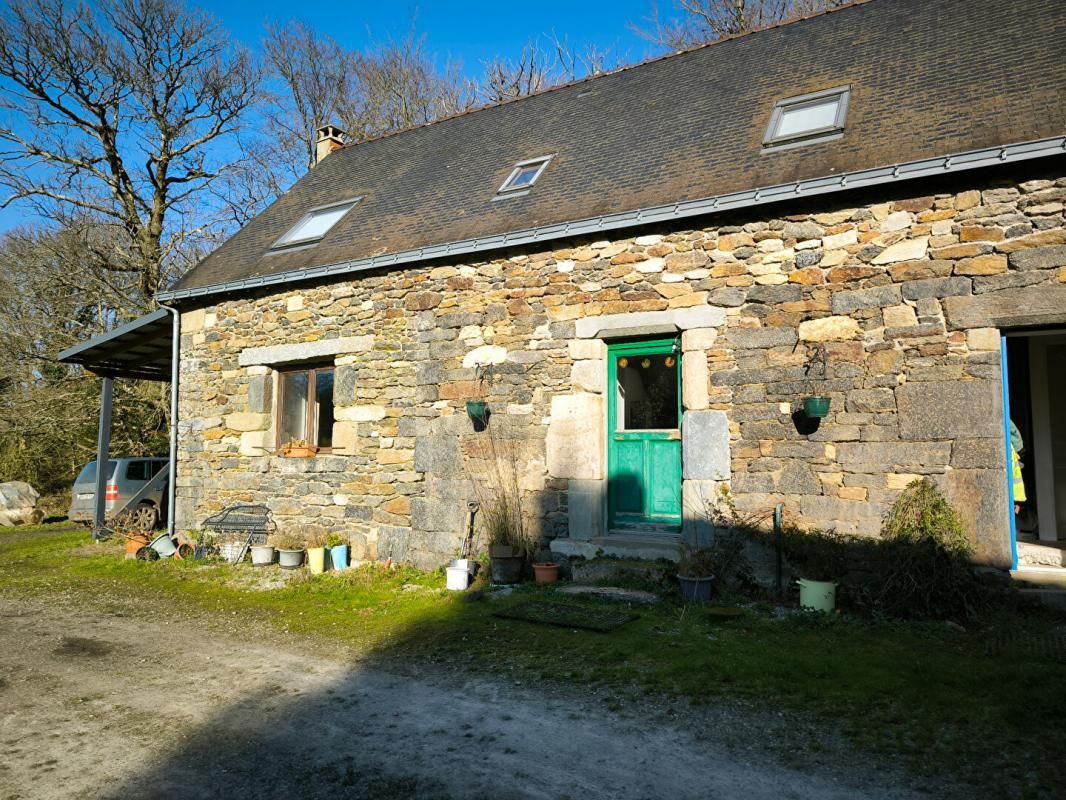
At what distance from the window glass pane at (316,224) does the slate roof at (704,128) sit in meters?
0.30

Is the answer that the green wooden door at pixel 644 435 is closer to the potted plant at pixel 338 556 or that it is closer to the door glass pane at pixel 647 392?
the door glass pane at pixel 647 392

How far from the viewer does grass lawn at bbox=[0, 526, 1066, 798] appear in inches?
125

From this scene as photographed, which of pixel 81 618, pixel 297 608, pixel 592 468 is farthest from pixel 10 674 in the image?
pixel 592 468

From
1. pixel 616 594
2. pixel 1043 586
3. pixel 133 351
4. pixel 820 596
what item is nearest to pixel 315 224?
pixel 133 351

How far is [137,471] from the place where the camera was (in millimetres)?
11852

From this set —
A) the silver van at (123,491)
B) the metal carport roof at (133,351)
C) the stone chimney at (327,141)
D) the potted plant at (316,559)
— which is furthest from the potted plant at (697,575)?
the stone chimney at (327,141)

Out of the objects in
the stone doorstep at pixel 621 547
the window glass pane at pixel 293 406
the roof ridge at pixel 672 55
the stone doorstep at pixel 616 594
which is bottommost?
the stone doorstep at pixel 616 594

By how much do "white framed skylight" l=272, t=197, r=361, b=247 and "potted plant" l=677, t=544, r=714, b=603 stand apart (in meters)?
6.07

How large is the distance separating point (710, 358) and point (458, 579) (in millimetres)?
2903

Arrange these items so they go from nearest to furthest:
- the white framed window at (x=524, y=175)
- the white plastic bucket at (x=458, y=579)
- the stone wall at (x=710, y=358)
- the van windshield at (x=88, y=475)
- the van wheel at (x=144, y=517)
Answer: the stone wall at (x=710, y=358) < the white plastic bucket at (x=458, y=579) < the white framed window at (x=524, y=175) < the van wheel at (x=144, y=517) < the van windshield at (x=88, y=475)

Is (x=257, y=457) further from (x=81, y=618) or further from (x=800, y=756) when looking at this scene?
(x=800, y=756)

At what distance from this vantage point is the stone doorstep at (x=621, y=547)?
621cm

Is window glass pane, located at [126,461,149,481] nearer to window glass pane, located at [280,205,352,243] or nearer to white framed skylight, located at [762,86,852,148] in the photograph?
window glass pane, located at [280,205,352,243]

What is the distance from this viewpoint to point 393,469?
7.65 meters
